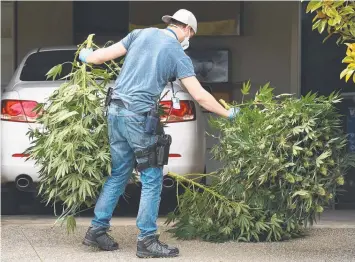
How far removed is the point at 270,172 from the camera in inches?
243

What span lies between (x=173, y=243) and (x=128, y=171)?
83 cm

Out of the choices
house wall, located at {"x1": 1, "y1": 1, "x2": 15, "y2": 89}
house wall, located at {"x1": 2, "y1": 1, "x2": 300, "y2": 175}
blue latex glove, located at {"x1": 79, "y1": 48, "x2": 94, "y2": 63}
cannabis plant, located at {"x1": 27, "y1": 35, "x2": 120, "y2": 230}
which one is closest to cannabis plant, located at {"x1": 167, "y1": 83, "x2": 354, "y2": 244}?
cannabis plant, located at {"x1": 27, "y1": 35, "x2": 120, "y2": 230}

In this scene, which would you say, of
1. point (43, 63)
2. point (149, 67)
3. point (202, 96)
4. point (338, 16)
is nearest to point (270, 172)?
point (202, 96)

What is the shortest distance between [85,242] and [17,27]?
558cm

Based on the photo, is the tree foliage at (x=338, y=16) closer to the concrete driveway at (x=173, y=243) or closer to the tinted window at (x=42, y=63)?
the concrete driveway at (x=173, y=243)

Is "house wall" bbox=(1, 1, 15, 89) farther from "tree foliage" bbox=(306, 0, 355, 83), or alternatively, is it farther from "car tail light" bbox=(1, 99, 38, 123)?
"tree foliage" bbox=(306, 0, 355, 83)

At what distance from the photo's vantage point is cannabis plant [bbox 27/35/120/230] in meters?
6.10

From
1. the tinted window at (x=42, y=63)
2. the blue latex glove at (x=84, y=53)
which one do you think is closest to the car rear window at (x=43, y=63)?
the tinted window at (x=42, y=63)

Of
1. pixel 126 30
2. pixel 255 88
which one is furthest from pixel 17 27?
pixel 255 88

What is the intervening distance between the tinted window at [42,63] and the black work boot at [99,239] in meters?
2.32

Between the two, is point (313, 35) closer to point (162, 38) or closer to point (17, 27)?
point (17, 27)

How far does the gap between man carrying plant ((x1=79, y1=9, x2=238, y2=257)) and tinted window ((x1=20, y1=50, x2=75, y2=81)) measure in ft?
7.29

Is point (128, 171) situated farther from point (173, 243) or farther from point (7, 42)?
point (7, 42)

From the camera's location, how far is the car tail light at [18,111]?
731cm
